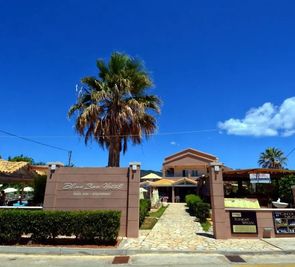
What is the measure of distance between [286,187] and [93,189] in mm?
13194

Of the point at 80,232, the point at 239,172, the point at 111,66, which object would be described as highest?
the point at 111,66

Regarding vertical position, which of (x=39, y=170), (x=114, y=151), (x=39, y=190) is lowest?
(x=39, y=190)

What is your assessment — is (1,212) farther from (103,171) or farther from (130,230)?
(130,230)

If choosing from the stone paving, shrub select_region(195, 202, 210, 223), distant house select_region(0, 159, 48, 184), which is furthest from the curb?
distant house select_region(0, 159, 48, 184)

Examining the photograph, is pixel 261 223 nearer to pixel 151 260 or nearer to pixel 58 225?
pixel 151 260

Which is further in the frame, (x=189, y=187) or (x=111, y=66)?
(x=189, y=187)

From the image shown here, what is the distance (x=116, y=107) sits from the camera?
14.6 m

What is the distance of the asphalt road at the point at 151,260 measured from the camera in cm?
745

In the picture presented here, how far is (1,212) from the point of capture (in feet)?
31.9

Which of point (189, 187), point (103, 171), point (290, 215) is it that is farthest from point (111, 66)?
point (189, 187)

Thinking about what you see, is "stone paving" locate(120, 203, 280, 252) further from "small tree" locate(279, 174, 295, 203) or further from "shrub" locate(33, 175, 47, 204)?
"small tree" locate(279, 174, 295, 203)

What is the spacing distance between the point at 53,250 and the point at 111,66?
Result: 9.56 meters

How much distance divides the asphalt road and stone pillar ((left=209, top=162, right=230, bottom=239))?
2.21 m

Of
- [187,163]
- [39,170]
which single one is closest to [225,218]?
[39,170]
